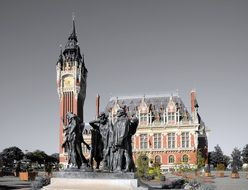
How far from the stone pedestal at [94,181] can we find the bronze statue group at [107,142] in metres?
0.81

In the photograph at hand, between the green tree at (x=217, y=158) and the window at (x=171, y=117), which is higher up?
the window at (x=171, y=117)

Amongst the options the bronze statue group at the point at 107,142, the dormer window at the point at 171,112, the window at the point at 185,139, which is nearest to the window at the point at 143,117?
the dormer window at the point at 171,112

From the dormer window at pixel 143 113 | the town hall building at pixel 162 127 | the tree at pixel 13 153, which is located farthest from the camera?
the tree at pixel 13 153

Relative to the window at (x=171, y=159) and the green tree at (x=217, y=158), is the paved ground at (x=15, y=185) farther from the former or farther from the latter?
the green tree at (x=217, y=158)

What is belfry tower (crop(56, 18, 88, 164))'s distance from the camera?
77062 millimetres

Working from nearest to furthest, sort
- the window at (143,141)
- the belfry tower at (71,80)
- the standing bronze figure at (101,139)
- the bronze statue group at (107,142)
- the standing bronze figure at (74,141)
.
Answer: the bronze statue group at (107,142) → the standing bronze figure at (74,141) → the standing bronze figure at (101,139) → the window at (143,141) → the belfry tower at (71,80)

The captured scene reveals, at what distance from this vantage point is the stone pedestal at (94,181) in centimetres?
1453

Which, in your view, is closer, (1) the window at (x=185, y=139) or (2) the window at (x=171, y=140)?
(1) the window at (x=185, y=139)

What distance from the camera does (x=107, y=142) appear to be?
1709cm

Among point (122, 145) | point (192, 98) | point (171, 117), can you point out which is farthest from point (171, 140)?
point (122, 145)

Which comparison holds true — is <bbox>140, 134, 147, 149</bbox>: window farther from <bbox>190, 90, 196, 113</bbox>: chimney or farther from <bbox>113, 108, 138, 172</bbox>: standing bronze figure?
<bbox>113, 108, 138, 172</bbox>: standing bronze figure

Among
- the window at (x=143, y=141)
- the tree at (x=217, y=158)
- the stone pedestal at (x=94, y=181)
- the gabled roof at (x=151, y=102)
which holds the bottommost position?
the tree at (x=217, y=158)

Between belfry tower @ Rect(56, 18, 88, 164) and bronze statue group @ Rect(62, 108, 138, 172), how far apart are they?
58.1m

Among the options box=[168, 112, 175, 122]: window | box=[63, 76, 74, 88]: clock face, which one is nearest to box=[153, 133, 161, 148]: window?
box=[168, 112, 175, 122]: window
